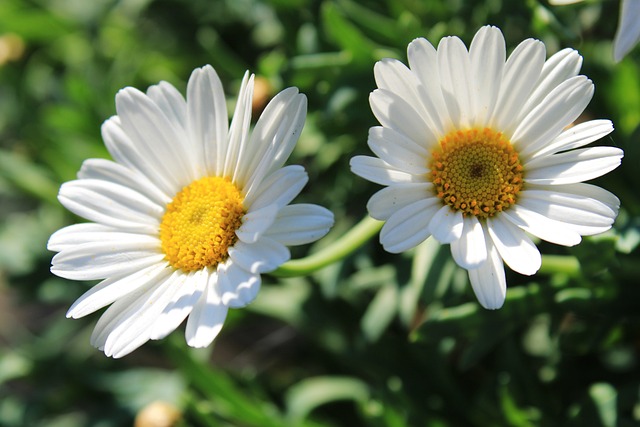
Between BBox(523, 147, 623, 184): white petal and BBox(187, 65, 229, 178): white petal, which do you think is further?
BBox(187, 65, 229, 178): white petal

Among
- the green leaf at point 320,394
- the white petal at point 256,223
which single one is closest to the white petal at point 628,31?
the white petal at point 256,223

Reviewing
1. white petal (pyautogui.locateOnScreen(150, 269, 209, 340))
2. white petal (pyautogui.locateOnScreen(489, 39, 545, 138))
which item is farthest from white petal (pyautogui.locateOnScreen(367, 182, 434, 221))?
white petal (pyautogui.locateOnScreen(150, 269, 209, 340))

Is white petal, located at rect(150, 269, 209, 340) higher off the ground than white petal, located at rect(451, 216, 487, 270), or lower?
lower

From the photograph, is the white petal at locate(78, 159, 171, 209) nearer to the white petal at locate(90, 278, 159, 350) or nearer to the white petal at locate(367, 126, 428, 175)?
the white petal at locate(90, 278, 159, 350)

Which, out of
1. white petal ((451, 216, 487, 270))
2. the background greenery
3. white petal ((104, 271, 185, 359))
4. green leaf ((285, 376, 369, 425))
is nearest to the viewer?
white petal ((451, 216, 487, 270))

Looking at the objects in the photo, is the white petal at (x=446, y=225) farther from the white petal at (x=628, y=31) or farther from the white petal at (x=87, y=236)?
the white petal at (x=87, y=236)

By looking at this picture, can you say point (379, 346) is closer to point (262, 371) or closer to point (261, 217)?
point (262, 371)

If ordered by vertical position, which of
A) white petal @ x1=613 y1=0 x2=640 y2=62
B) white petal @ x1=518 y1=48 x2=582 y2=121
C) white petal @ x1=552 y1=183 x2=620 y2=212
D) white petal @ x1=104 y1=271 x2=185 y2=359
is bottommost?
white petal @ x1=104 y1=271 x2=185 y2=359

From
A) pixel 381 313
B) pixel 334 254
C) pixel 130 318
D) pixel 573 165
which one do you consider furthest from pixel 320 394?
pixel 573 165
